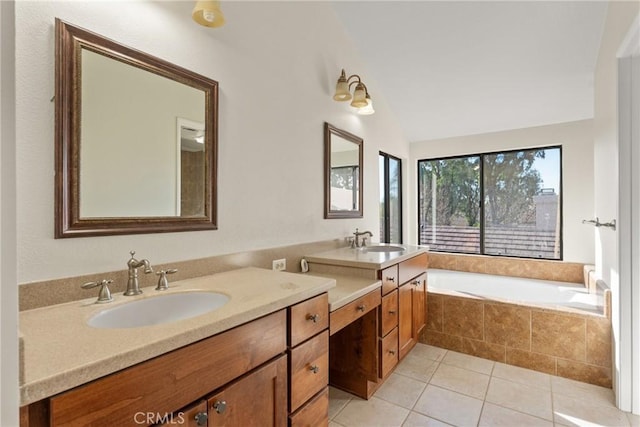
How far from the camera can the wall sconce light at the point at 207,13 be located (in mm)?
1293

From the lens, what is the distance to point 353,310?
1.58 m

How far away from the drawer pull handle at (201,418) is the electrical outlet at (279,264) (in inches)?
40.7

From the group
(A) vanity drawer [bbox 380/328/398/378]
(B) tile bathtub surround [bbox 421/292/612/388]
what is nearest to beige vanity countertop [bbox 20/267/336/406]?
(A) vanity drawer [bbox 380/328/398/378]

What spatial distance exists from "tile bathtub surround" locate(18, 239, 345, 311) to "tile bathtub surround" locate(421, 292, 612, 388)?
132 centimetres

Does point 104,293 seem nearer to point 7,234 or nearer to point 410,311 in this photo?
point 7,234

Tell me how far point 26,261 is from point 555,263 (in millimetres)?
4265

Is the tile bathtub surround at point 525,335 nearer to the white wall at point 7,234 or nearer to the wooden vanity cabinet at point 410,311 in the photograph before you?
the wooden vanity cabinet at point 410,311

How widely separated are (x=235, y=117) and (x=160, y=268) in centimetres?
88

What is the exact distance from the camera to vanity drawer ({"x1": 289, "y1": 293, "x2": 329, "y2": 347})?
1.15 meters

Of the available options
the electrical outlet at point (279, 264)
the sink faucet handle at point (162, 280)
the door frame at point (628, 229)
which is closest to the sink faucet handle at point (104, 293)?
the sink faucet handle at point (162, 280)

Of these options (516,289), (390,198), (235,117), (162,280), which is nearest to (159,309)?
(162,280)

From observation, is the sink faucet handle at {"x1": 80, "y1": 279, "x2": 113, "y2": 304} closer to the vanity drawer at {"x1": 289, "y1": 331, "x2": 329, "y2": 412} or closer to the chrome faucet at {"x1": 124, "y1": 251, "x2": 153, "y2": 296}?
the chrome faucet at {"x1": 124, "y1": 251, "x2": 153, "y2": 296}

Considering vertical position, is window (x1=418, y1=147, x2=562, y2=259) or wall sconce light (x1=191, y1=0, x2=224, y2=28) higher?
wall sconce light (x1=191, y1=0, x2=224, y2=28)

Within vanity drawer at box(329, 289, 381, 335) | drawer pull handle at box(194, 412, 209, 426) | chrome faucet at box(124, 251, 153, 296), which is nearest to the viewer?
drawer pull handle at box(194, 412, 209, 426)
